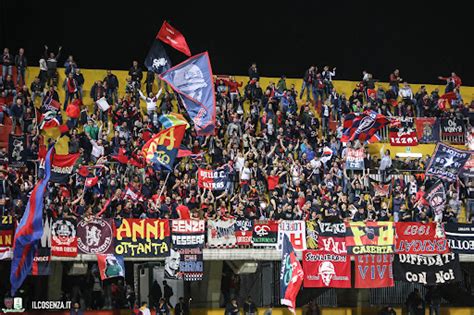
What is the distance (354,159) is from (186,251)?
10.5 meters

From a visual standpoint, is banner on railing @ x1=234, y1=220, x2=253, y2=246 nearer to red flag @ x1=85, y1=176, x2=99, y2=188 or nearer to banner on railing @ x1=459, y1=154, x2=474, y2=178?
red flag @ x1=85, y1=176, x2=99, y2=188

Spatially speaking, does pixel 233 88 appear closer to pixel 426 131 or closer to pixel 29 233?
pixel 426 131

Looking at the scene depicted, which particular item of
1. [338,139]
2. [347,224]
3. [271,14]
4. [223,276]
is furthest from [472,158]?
[271,14]

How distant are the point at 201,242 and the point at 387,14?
2438 cm

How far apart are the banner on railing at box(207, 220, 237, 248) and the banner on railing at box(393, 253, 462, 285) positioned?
20.4ft

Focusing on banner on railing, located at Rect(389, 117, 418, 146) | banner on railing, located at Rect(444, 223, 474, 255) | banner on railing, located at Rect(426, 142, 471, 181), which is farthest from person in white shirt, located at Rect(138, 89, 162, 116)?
banner on railing, located at Rect(444, 223, 474, 255)

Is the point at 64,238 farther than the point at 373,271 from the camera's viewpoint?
No

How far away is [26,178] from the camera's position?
35.1 metres

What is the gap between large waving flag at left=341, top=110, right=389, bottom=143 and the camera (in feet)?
134

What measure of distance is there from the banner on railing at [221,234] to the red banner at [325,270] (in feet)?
8.74

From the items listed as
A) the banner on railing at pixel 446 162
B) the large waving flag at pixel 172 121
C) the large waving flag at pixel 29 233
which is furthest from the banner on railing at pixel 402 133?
the large waving flag at pixel 29 233

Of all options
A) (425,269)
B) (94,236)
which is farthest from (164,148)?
(425,269)

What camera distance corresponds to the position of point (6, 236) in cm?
3147

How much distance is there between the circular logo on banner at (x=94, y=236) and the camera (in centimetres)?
3247
